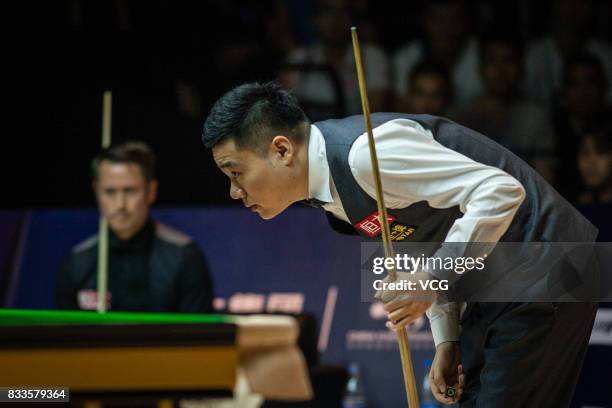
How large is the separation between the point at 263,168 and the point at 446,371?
675 mm

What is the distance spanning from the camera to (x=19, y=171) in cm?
527

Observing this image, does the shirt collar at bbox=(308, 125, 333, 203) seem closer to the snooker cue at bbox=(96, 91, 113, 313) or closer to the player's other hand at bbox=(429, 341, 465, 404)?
the player's other hand at bbox=(429, 341, 465, 404)

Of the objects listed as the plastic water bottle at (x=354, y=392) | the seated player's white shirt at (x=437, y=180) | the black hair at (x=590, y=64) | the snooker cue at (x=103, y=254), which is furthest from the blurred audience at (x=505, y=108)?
the seated player's white shirt at (x=437, y=180)

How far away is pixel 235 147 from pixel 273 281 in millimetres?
2189

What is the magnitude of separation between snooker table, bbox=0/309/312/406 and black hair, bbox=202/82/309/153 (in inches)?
30.9

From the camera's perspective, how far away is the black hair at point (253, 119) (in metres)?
2.53

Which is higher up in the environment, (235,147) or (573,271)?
(235,147)

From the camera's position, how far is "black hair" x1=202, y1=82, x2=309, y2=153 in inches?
99.4

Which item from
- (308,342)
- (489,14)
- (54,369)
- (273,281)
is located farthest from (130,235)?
(54,369)

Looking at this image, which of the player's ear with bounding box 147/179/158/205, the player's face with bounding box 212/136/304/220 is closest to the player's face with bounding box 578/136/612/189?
the player's ear with bounding box 147/179/158/205

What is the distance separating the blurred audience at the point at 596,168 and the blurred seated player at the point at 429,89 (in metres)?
0.76

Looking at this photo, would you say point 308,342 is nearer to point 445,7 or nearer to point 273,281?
point 273,281

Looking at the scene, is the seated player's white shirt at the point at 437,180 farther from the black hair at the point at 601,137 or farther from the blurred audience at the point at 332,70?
the blurred audience at the point at 332,70

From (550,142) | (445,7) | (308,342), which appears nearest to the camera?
(308,342)
